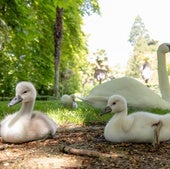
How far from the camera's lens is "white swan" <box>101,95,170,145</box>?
Answer: 3793 millimetres

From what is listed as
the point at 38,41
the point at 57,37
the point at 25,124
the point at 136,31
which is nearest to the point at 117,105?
the point at 25,124

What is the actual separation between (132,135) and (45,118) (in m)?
0.96

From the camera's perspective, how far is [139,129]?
12.4ft

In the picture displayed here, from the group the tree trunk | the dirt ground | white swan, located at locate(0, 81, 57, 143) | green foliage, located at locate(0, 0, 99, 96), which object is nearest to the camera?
the dirt ground

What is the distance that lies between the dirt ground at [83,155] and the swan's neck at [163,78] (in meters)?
3.07

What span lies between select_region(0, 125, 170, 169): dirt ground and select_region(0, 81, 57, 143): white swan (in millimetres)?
74

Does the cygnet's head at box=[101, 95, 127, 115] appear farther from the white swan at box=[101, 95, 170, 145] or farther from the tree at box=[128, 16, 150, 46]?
the tree at box=[128, 16, 150, 46]

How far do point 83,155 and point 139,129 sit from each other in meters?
0.72

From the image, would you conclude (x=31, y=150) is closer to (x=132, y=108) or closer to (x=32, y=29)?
(x=132, y=108)

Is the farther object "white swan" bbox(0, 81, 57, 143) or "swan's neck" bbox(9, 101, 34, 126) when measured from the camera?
"swan's neck" bbox(9, 101, 34, 126)

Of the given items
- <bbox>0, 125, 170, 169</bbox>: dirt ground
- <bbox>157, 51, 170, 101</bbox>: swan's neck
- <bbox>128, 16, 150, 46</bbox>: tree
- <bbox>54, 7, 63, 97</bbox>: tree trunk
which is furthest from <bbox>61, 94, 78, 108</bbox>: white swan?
<bbox>128, 16, 150, 46</bbox>: tree

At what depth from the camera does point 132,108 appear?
6281 mm

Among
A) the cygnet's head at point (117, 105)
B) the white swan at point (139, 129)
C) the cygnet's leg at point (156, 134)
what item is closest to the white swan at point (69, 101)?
the cygnet's head at point (117, 105)

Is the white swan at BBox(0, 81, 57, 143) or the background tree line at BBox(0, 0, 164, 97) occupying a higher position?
the background tree line at BBox(0, 0, 164, 97)
